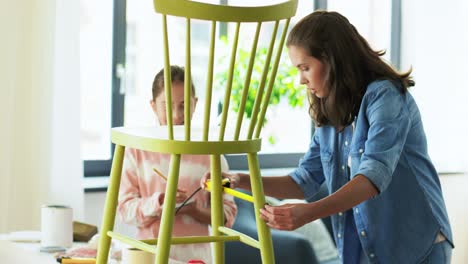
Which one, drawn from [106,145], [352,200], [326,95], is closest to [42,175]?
[106,145]

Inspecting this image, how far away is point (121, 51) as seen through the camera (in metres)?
4.18

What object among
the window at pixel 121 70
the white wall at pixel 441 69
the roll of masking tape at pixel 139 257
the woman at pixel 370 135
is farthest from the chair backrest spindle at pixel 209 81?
the white wall at pixel 441 69

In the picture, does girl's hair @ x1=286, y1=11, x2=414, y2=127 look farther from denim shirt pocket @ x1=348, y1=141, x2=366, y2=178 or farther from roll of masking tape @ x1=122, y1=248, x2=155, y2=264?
roll of masking tape @ x1=122, y1=248, x2=155, y2=264

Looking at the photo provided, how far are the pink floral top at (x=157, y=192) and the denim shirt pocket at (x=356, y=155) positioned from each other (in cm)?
48

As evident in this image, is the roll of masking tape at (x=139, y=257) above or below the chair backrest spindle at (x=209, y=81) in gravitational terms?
below

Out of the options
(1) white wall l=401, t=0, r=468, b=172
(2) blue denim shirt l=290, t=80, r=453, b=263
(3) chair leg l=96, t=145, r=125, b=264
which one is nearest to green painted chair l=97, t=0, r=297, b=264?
(3) chair leg l=96, t=145, r=125, b=264

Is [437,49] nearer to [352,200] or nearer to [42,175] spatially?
[42,175]

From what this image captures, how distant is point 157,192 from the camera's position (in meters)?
2.51

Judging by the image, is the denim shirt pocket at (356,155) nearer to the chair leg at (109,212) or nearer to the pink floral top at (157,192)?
the pink floral top at (157,192)

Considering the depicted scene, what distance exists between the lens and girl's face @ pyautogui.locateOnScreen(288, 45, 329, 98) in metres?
2.17

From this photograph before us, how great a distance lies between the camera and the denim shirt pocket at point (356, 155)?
7.18ft

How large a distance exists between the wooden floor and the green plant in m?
1.03

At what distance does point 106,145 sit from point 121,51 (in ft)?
1.47

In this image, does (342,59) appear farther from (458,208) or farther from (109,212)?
(458,208)
